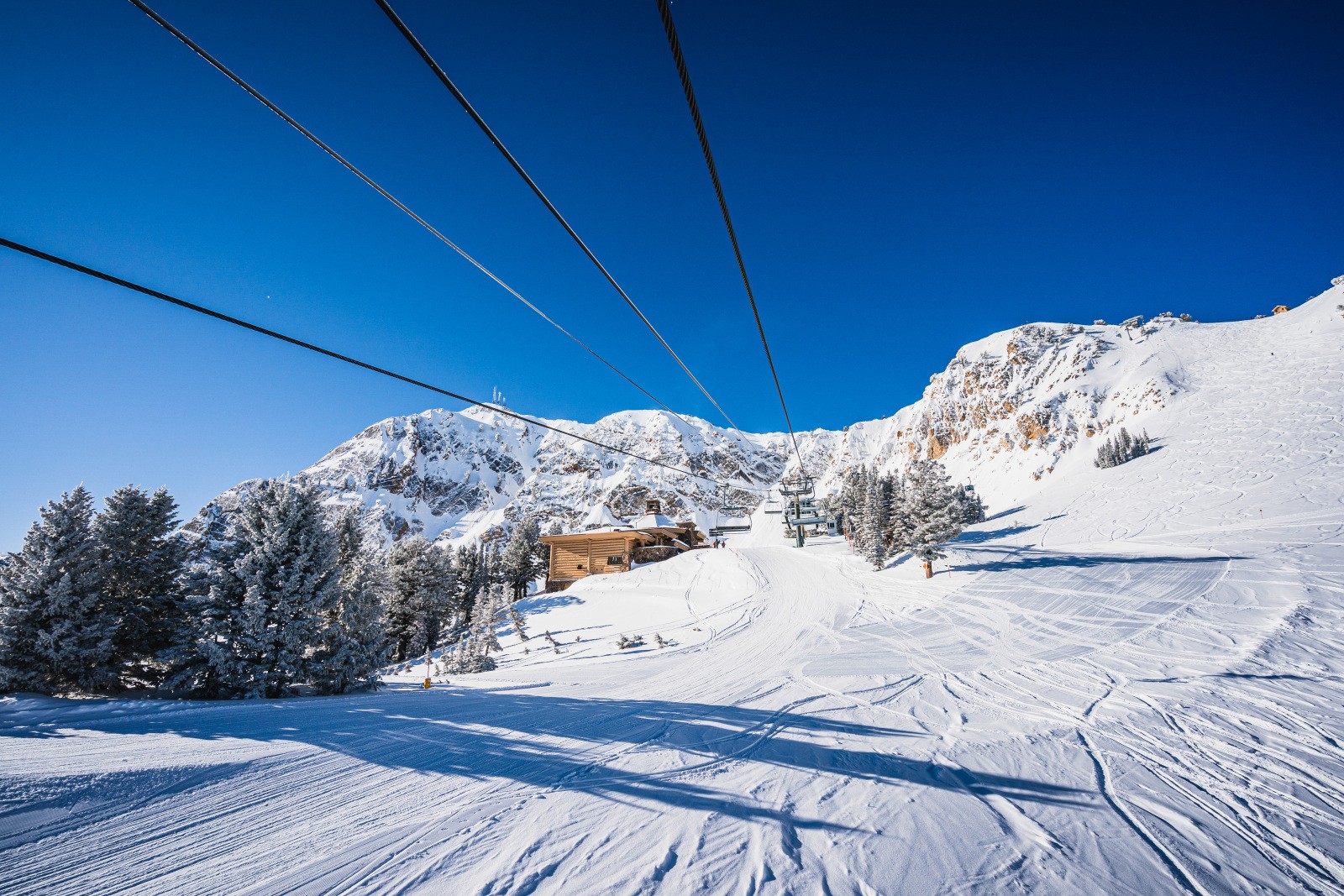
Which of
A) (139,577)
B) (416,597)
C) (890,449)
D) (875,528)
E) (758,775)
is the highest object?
(890,449)

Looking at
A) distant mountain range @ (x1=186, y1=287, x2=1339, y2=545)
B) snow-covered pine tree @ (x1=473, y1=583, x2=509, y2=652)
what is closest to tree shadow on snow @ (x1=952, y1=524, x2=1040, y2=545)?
distant mountain range @ (x1=186, y1=287, x2=1339, y2=545)

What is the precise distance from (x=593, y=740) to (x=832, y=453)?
179 m

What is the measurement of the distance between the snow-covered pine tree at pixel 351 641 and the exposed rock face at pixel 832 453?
3847 mm

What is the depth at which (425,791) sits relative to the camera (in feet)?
12.3

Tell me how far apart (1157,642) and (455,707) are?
13.6 meters

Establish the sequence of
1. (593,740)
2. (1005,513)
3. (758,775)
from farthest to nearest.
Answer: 1. (1005,513)
2. (593,740)
3. (758,775)

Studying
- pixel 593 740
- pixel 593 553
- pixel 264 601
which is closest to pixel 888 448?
pixel 593 553

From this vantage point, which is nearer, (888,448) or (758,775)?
(758,775)

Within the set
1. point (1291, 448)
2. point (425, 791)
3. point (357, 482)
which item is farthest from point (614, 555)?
point (357, 482)

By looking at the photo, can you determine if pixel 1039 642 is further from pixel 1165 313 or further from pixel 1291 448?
pixel 1165 313

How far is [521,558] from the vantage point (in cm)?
3925

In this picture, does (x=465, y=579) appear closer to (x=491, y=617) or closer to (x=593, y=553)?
(x=593, y=553)

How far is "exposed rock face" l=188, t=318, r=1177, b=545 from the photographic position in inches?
2232

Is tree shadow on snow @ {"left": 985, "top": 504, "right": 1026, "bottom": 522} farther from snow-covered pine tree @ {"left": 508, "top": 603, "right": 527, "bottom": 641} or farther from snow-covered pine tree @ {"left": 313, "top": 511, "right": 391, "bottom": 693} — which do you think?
snow-covered pine tree @ {"left": 313, "top": 511, "right": 391, "bottom": 693}
